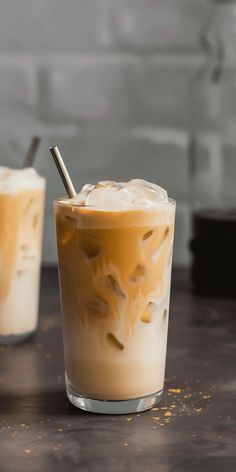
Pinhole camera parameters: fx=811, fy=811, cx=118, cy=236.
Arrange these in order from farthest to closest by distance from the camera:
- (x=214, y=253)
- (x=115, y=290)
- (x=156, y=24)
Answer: (x=156, y=24)
(x=214, y=253)
(x=115, y=290)

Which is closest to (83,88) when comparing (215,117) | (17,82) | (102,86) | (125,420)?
(102,86)

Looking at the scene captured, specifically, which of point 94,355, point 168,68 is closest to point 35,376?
point 94,355

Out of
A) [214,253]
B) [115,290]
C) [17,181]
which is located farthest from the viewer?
[214,253]

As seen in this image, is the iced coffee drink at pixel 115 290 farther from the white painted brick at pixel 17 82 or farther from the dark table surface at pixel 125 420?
the white painted brick at pixel 17 82

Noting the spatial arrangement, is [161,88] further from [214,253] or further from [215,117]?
[214,253]

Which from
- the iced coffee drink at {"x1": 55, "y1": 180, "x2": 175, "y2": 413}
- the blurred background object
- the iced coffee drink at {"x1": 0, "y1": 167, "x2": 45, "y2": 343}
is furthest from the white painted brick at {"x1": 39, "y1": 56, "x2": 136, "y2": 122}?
the iced coffee drink at {"x1": 55, "y1": 180, "x2": 175, "y2": 413}

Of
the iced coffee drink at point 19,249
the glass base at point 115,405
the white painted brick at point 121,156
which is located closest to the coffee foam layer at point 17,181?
the iced coffee drink at point 19,249
